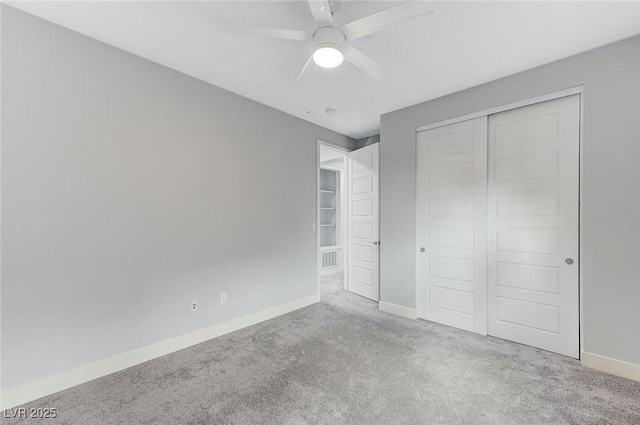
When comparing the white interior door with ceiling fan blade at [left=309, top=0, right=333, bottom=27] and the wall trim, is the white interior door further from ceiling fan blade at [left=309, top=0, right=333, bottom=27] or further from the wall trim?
ceiling fan blade at [left=309, top=0, right=333, bottom=27]

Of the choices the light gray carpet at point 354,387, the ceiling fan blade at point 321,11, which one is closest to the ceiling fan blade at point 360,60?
the ceiling fan blade at point 321,11

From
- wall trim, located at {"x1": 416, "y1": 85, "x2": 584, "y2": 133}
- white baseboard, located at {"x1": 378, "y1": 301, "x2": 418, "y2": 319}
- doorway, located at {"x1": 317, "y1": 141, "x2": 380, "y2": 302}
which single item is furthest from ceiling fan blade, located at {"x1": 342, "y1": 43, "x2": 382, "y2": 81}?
white baseboard, located at {"x1": 378, "y1": 301, "x2": 418, "y2": 319}

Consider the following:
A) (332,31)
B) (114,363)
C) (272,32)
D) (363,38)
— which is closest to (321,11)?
(332,31)

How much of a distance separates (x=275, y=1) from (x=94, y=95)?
5.23 ft

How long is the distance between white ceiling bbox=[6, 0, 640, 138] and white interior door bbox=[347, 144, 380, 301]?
140 centimetres

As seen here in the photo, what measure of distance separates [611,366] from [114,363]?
3.97 meters

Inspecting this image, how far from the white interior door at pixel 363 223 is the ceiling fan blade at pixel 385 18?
95.9 inches

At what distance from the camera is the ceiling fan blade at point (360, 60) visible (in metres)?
1.77

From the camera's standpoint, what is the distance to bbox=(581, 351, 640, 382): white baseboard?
6.76ft

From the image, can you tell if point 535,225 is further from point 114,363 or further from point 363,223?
point 114,363

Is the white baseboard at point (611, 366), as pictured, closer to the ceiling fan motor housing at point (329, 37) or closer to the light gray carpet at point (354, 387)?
the light gray carpet at point (354, 387)

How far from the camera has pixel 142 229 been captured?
7.75ft

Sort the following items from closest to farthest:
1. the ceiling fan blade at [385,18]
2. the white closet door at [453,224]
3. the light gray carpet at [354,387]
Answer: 1. the ceiling fan blade at [385,18]
2. the light gray carpet at [354,387]
3. the white closet door at [453,224]

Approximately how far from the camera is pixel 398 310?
3.50 meters
